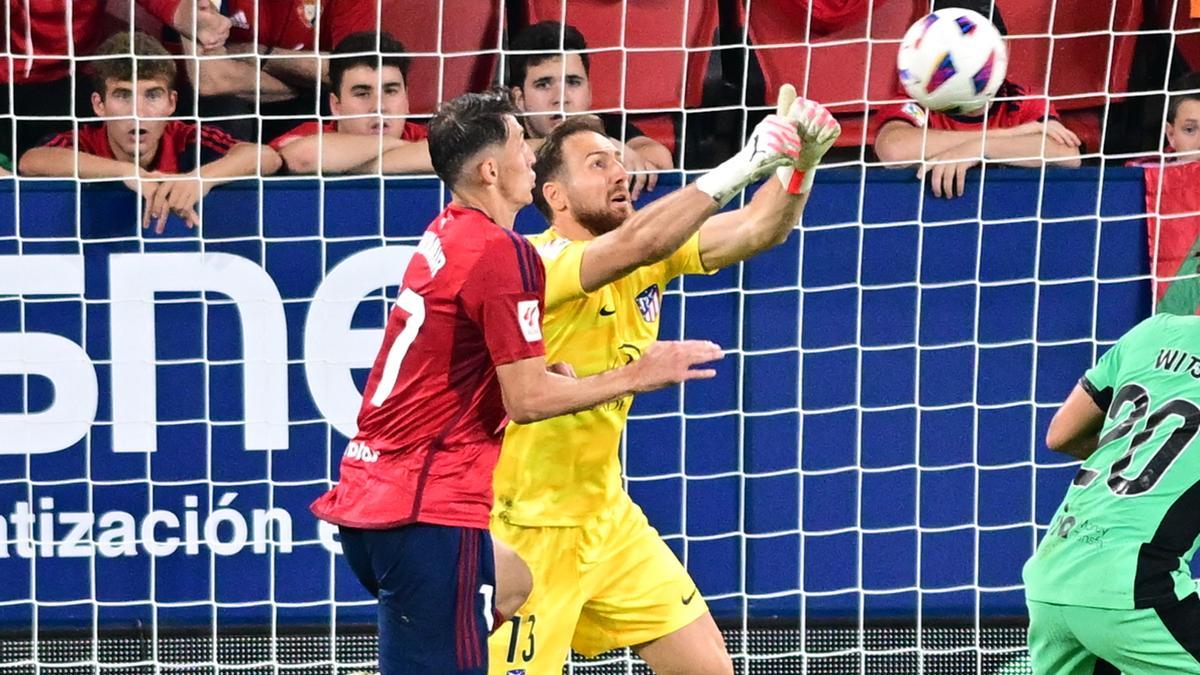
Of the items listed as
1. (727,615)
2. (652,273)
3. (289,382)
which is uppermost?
(652,273)

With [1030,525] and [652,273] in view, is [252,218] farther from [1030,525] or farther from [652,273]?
[1030,525]

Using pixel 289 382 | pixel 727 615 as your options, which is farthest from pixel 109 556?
pixel 727 615

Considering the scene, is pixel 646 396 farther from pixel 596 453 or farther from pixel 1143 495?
pixel 1143 495

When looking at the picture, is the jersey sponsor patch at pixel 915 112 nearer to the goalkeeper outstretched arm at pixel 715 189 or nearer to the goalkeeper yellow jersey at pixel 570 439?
the goalkeeper outstretched arm at pixel 715 189

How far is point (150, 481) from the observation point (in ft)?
20.5

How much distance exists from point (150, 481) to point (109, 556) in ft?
1.02

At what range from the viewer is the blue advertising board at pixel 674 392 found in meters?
6.22

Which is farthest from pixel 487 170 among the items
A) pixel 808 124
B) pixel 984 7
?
pixel 984 7

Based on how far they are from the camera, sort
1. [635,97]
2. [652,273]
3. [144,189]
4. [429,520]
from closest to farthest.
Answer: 1. [429,520]
2. [652,273]
3. [144,189]
4. [635,97]

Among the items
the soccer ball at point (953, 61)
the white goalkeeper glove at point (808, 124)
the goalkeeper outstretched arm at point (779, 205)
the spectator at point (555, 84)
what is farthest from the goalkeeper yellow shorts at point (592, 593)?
the spectator at point (555, 84)

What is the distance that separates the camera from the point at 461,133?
443 cm

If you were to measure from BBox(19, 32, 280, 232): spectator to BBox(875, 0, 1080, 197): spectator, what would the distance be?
233cm

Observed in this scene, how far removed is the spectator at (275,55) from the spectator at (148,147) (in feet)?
0.50

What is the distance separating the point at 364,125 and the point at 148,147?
789 mm
